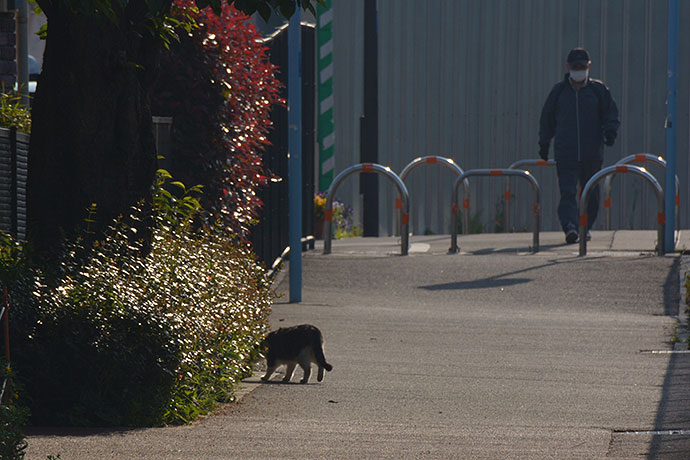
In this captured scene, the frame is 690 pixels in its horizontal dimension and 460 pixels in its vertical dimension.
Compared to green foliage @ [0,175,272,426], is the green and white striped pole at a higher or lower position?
higher

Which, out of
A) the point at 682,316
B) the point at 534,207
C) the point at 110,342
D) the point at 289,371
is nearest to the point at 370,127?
A: the point at 534,207

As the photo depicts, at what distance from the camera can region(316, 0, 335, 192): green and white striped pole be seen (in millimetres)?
16766

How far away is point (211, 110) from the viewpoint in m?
8.80

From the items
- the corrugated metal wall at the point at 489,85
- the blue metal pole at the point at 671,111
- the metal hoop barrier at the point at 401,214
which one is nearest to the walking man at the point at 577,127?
the blue metal pole at the point at 671,111

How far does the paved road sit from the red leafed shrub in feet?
3.89

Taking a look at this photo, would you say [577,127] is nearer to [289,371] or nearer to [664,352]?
[664,352]

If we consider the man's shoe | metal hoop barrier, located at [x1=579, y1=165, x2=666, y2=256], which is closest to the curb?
metal hoop barrier, located at [x1=579, y1=165, x2=666, y2=256]

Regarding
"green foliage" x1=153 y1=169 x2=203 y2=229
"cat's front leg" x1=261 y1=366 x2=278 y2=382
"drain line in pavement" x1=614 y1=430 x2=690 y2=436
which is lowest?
"cat's front leg" x1=261 y1=366 x2=278 y2=382

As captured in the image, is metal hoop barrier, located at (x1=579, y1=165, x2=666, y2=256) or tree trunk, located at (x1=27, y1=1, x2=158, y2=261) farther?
metal hoop barrier, located at (x1=579, y1=165, x2=666, y2=256)

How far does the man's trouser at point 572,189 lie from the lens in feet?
46.3

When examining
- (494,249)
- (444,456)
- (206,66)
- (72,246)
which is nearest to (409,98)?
(494,249)

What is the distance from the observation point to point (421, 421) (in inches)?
242

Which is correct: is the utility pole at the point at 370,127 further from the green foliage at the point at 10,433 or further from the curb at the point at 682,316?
the green foliage at the point at 10,433

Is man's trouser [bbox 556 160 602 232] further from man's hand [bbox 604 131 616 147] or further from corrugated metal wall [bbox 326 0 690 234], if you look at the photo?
corrugated metal wall [bbox 326 0 690 234]
